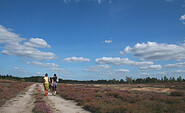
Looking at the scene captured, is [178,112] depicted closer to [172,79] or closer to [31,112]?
[31,112]

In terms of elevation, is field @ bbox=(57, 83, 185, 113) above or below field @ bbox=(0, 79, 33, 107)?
above

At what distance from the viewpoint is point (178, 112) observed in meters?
8.32

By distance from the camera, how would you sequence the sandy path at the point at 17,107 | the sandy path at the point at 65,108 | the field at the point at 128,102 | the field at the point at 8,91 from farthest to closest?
the field at the point at 8,91 < the sandy path at the point at 65,108 < the field at the point at 128,102 < the sandy path at the point at 17,107

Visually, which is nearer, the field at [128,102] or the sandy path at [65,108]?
the field at [128,102]

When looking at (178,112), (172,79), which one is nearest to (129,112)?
(178,112)

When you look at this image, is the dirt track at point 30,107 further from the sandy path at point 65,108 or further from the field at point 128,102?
the field at point 128,102

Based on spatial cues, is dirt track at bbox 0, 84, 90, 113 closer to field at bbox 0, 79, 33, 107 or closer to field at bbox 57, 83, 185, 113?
field at bbox 57, 83, 185, 113

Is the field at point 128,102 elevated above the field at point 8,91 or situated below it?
above

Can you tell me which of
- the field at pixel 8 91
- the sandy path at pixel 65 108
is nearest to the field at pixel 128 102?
the sandy path at pixel 65 108

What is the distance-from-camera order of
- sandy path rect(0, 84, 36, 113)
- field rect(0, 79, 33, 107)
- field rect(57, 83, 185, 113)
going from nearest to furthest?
sandy path rect(0, 84, 36, 113)
field rect(57, 83, 185, 113)
field rect(0, 79, 33, 107)

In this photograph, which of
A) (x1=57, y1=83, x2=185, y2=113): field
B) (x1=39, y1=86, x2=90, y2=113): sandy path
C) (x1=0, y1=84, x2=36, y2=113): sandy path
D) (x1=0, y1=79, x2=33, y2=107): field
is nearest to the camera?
(x1=0, y1=84, x2=36, y2=113): sandy path

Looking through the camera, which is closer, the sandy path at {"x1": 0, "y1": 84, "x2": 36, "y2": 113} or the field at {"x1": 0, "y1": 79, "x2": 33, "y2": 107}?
the sandy path at {"x1": 0, "y1": 84, "x2": 36, "y2": 113}

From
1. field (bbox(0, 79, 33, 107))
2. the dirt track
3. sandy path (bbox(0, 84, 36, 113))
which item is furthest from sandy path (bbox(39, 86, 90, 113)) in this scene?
field (bbox(0, 79, 33, 107))

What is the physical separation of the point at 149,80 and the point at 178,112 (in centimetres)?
17154
